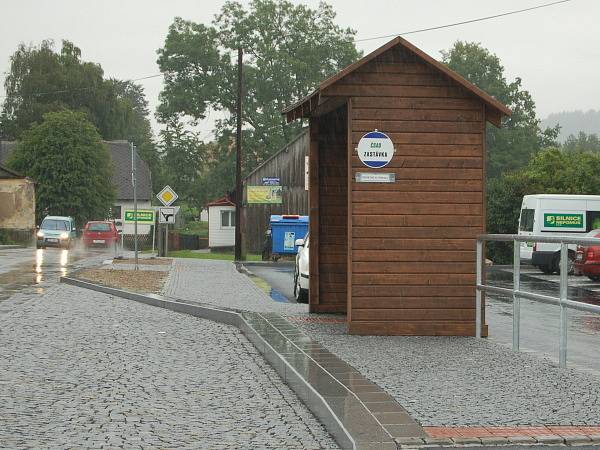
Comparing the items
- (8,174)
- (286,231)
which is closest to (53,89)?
(8,174)

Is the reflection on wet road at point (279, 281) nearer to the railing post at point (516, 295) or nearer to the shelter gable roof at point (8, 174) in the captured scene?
the railing post at point (516, 295)

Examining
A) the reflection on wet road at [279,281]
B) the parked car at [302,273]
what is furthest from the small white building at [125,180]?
the parked car at [302,273]

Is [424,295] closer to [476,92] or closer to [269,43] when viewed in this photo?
[476,92]

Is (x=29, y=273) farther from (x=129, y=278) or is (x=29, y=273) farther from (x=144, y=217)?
(x=144, y=217)

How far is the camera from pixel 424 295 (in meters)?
10.9

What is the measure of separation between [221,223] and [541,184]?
28237mm

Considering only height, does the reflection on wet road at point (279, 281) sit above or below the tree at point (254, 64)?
below

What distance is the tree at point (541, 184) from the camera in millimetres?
39125

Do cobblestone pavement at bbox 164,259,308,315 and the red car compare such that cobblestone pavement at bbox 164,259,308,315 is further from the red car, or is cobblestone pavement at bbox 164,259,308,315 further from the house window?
the house window

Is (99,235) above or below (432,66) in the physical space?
below

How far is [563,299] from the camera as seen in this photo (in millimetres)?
8820

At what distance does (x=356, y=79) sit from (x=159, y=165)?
75571 mm

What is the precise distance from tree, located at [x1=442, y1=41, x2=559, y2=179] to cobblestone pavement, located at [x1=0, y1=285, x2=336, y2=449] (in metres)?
70.8

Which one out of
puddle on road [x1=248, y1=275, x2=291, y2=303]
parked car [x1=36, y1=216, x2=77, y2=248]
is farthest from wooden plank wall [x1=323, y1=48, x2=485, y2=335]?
parked car [x1=36, y1=216, x2=77, y2=248]
